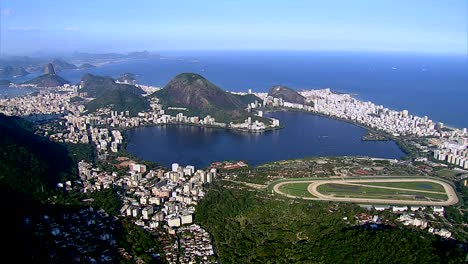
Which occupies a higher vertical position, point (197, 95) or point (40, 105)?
point (197, 95)

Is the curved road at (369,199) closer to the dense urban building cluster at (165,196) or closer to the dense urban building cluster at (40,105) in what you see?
the dense urban building cluster at (165,196)

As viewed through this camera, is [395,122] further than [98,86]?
No

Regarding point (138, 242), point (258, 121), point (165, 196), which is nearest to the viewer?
point (138, 242)

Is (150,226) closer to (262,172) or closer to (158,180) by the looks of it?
(158,180)

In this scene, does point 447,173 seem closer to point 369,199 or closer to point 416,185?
point 416,185

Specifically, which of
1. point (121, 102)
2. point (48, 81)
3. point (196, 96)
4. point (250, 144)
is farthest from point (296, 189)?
point (48, 81)

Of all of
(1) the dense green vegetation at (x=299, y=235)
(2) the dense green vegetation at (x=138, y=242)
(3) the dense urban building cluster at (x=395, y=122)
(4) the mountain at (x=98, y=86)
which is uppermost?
(4) the mountain at (x=98, y=86)

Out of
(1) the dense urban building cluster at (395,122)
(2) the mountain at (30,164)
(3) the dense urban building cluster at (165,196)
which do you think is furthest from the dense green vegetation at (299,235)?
(1) the dense urban building cluster at (395,122)
